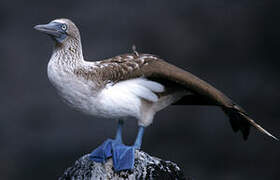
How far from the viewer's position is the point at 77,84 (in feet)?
10.7

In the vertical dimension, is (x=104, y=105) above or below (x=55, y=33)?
below

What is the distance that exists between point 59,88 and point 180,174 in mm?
787

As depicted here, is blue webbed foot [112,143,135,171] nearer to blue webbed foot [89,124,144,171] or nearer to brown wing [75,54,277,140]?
blue webbed foot [89,124,144,171]

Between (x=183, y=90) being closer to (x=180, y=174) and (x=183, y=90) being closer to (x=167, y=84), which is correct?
(x=167, y=84)

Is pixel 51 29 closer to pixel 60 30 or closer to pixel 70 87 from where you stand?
pixel 60 30

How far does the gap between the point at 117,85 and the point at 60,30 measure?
1.29ft

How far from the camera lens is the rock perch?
3.40 meters

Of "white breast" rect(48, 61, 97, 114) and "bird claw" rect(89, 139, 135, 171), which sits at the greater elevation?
"white breast" rect(48, 61, 97, 114)

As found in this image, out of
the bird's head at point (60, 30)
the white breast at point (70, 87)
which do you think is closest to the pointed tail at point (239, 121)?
the white breast at point (70, 87)

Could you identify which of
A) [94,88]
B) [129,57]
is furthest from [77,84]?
[129,57]

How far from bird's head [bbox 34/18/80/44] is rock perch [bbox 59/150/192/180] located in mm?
658

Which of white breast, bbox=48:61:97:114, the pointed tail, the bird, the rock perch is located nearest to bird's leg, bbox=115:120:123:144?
the bird

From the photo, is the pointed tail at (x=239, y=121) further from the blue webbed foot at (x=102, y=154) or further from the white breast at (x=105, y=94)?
the blue webbed foot at (x=102, y=154)

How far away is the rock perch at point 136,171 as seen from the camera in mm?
3404
